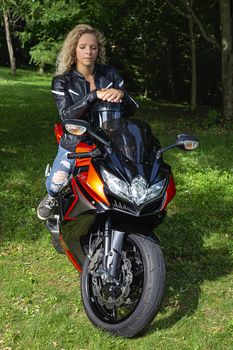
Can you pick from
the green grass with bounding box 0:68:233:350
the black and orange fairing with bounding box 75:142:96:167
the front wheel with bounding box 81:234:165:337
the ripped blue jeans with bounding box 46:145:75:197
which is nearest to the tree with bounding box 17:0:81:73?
the green grass with bounding box 0:68:233:350

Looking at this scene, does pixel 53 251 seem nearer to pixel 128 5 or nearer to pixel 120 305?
pixel 120 305

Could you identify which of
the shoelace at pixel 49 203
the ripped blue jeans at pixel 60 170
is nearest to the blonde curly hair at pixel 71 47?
the ripped blue jeans at pixel 60 170

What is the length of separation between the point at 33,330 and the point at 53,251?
158 centimetres

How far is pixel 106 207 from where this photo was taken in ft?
11.1

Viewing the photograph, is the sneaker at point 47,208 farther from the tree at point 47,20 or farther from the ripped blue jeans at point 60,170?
the tree at point 47,20

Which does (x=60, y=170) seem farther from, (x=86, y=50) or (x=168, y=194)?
(x=168, y=194)

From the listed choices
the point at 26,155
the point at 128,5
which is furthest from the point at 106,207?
the point at 128,5

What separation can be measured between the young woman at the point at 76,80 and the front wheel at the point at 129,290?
35.1 inches

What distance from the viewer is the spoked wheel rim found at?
3.60 meters

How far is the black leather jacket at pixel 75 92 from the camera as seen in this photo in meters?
4.05

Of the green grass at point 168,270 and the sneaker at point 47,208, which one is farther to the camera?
the sneaker at point 47,208

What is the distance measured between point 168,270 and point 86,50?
6.82ft

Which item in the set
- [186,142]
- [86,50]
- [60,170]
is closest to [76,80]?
[86,50]

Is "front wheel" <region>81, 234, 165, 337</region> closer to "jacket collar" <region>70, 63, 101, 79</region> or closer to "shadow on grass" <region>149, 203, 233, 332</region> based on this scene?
"shadow on grass" <region>149, 203, 233, 332</region>
